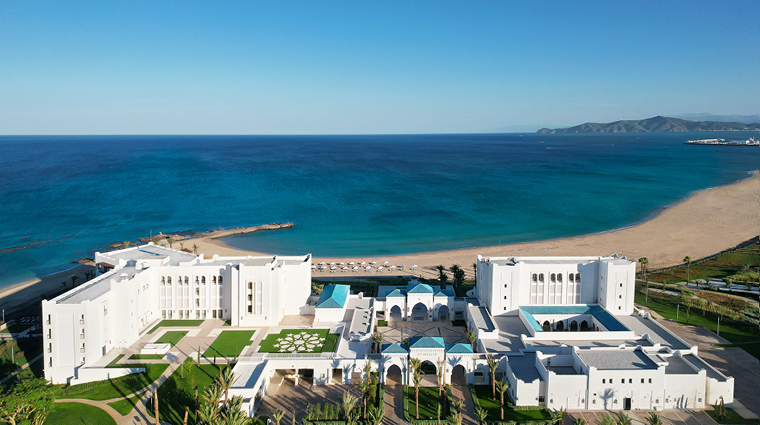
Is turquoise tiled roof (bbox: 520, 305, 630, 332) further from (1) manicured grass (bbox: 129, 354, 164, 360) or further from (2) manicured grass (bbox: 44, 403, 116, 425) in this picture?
(2) manicured grass (bbox: 44, 403, 116, 425)

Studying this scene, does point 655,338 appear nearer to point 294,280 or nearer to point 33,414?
point 294,280

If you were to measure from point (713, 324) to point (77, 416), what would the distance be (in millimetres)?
57450

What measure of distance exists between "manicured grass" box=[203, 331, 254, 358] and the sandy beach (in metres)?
24.9

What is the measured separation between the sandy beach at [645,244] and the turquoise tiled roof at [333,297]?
17.9 m

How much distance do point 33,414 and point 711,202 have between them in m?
135

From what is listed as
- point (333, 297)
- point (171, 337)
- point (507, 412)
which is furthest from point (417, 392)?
point (171, 337)

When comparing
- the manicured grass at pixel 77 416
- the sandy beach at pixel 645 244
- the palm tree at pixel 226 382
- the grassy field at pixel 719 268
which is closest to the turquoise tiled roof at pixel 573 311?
the sandy beach at pixel 645 244

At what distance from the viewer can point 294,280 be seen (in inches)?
2002

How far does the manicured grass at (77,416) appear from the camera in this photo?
1316 inches

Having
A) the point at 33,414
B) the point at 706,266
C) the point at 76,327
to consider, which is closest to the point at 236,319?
the point at 76,327

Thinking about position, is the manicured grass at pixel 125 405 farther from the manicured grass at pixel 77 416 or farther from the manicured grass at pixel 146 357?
the manicured grass at pixel 146 357

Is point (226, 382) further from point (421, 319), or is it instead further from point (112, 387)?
point (421, 319)

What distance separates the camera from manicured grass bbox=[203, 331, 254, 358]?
138 feet

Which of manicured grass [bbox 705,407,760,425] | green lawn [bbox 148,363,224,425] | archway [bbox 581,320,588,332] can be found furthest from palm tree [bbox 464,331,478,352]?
green lawn [bbox 148,363,224,425]
